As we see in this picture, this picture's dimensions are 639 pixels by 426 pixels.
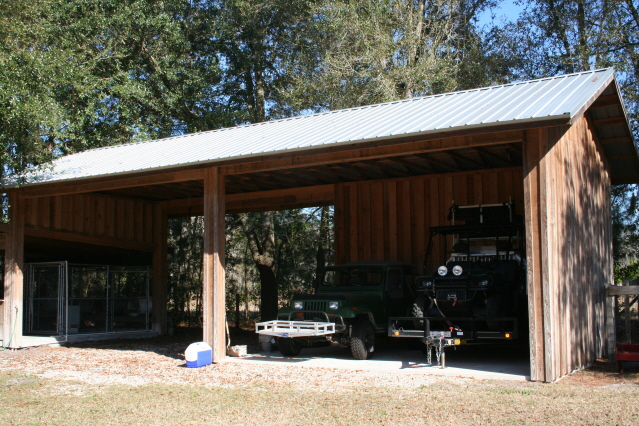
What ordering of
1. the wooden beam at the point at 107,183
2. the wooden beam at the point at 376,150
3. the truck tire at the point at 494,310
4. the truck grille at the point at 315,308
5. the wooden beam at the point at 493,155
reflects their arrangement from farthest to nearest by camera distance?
the wooden beam at the point at 107,183 < the wooden beam at the point at 493,155 < the truck grille at the point at 315,308 < the truck tire at the point at 494,310 < the wooden beam at the point at 376,150

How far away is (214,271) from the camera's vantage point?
11.4 metres

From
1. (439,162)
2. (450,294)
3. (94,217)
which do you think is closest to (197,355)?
Answer: (450,294)

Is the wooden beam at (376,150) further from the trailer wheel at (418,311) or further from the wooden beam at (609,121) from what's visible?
the wooden beam at (609,121)

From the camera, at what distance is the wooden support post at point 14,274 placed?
14172 mm

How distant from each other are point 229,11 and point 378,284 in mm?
17303

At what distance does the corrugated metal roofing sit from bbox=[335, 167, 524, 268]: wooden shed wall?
2.04 m

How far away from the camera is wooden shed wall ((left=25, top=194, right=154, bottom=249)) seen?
14745 millimetres

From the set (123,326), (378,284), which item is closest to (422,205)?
(378,284)

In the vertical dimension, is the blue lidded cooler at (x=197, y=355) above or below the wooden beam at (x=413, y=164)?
below

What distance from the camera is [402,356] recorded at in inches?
458

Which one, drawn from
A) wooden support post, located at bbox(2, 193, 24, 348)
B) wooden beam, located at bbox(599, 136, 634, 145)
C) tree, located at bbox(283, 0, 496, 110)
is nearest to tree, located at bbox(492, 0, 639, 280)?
tree, located at bbox(283, 0, 496, 110)

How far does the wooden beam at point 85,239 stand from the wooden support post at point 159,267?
0.31m

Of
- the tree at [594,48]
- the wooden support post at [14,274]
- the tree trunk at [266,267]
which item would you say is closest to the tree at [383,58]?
the tree at [594,48]

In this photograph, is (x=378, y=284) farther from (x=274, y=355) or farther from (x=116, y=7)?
(x=116, y=7)
